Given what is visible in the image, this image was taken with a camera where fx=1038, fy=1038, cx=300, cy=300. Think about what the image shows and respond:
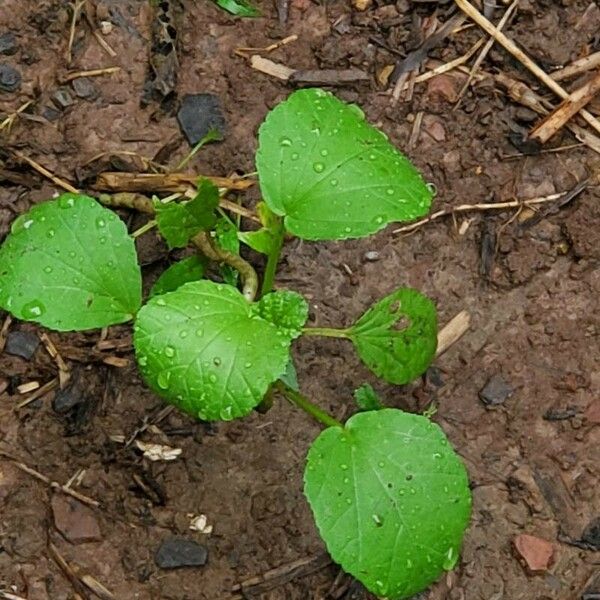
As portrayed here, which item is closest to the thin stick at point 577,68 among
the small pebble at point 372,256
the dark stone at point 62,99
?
the small pebble at point 372,256

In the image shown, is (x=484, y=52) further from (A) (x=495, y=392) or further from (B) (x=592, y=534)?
(B) (x=592, y=534)

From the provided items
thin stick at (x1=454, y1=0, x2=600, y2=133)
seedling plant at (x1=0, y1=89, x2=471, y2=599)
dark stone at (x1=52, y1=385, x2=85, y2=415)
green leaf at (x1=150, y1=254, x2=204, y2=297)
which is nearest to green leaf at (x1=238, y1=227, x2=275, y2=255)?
seedling plant at (x1=0, y1=89, x2=471, y2=599)

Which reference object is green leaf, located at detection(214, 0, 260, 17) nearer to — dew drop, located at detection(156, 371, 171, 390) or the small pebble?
the small pebble

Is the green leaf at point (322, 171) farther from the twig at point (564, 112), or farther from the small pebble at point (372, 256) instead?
the twig at point (564, 112)

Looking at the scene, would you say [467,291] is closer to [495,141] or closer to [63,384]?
[495,141]

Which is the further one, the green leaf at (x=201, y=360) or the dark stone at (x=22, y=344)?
the dark stone at (x=22, y=344)

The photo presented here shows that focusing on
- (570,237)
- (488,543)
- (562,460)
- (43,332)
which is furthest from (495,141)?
(43,332)

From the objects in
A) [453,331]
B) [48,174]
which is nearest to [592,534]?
[453,331]
